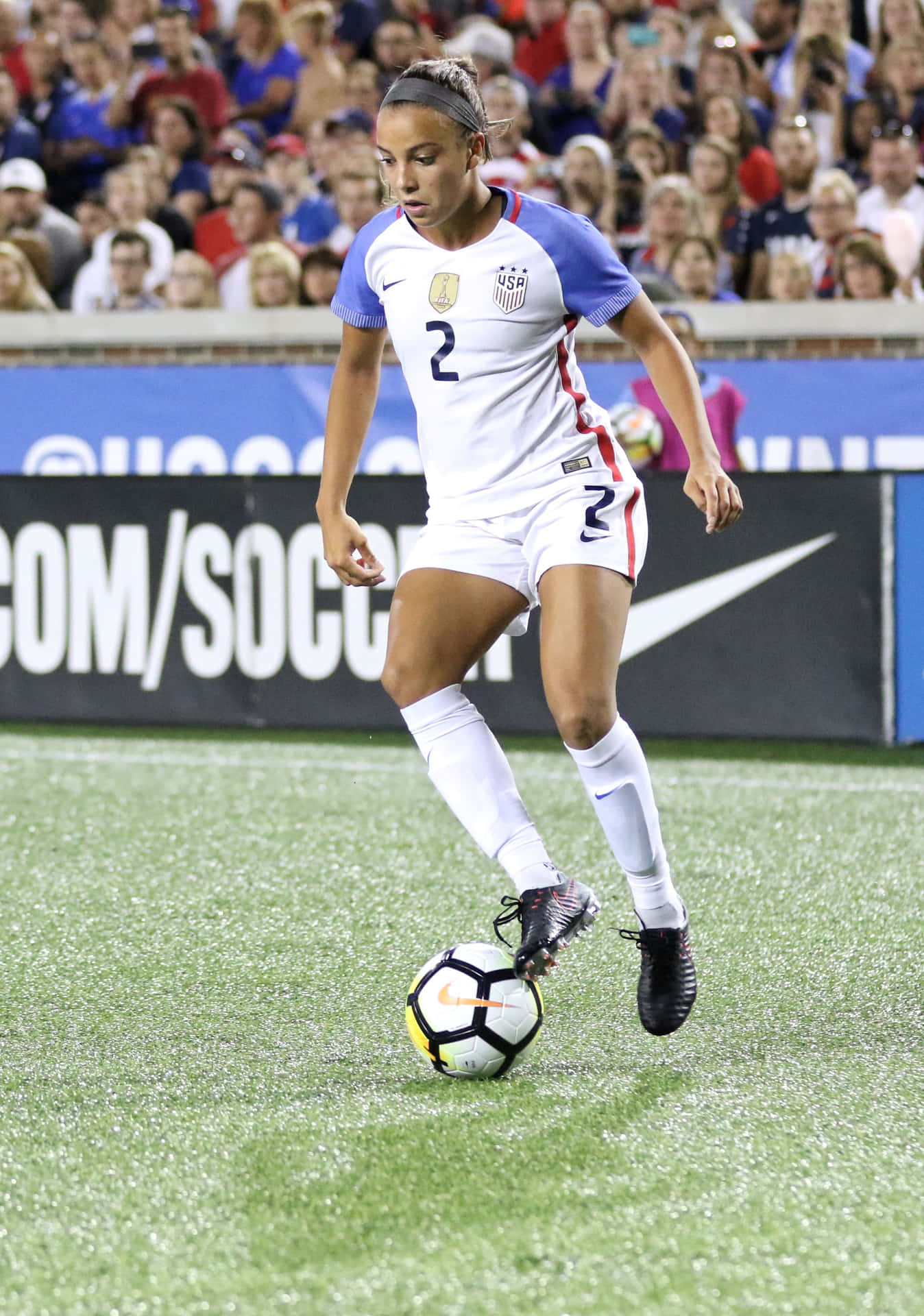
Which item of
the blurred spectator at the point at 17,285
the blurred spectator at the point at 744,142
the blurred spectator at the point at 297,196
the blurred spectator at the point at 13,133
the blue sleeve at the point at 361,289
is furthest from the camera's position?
the blurred spectator at the point at 13,133

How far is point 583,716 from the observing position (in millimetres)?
3645

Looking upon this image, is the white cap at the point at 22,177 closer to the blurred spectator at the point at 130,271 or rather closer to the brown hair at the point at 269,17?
the blurred spectator at the point at 130,271

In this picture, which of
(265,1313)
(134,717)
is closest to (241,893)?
(265,1313)

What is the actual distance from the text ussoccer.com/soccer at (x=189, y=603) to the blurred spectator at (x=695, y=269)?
8.73 feet

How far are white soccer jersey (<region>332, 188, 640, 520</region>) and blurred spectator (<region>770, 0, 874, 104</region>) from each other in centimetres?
773

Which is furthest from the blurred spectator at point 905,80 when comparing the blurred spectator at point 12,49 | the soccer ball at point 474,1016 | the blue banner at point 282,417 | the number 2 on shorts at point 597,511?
the soccer ball at point 474,1016

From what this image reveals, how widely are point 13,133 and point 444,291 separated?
10174 millimetres

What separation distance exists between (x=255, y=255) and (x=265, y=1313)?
9.23 m

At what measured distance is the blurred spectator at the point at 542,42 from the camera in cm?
1248

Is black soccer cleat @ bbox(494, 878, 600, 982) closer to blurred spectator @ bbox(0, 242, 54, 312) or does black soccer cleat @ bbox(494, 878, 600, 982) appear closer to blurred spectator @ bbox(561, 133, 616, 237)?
blurred spectator @ bbox(561, 133, 616, 237)

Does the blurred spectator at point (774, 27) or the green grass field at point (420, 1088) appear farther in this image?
the blurred spectator at point (774, 27)

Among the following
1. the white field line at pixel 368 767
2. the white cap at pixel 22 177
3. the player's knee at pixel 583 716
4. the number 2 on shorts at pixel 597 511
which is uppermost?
the white cap at pixel 22 177

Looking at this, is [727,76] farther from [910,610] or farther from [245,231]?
[910,610]

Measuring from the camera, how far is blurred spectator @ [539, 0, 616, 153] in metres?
→ 11.9
